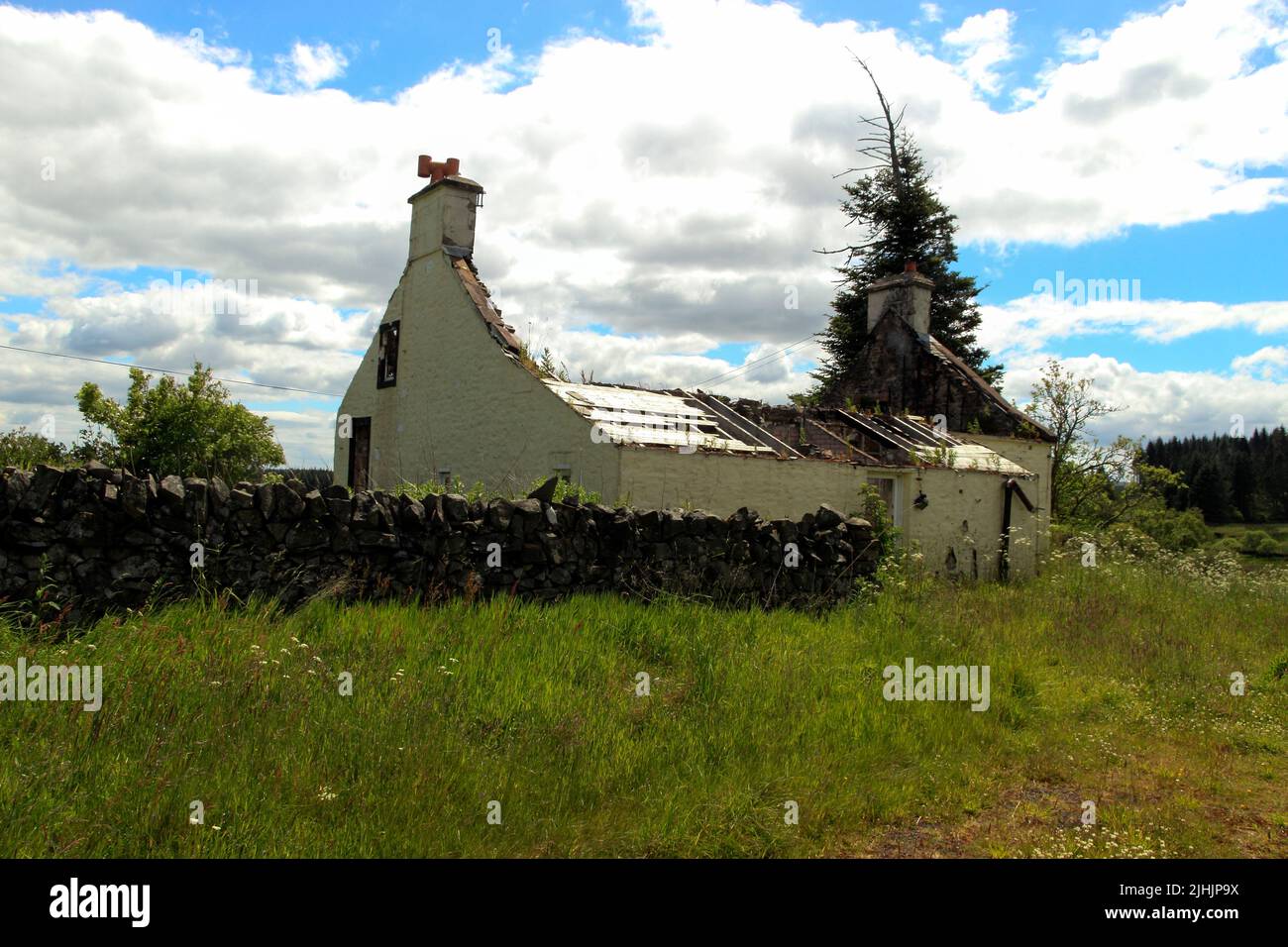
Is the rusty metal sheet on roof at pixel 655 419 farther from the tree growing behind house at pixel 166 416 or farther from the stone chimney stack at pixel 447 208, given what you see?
the tree growing behind house at pixel 166 416

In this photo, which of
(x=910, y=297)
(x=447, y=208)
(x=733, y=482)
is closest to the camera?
(x=733, y=482)

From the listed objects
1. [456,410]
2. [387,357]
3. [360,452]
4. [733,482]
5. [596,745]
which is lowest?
[596,745]

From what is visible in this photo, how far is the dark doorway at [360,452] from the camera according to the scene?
18.2m

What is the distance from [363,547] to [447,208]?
33.4ft

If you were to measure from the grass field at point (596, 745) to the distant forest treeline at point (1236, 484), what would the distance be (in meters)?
66.6

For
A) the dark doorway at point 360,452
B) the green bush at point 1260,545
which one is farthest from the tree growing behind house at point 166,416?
the green bush at point 1260,545

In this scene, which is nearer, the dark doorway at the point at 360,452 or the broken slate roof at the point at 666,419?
the broken slate roof at the point at 666,419

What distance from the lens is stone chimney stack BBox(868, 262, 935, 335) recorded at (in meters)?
21.7

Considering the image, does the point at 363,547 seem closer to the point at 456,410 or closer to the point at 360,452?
the point at 456,410

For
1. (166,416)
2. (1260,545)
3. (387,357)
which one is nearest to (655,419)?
(387,357)

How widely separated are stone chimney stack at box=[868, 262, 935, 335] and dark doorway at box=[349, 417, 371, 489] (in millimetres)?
13283

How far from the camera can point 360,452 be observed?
18.6 metres
